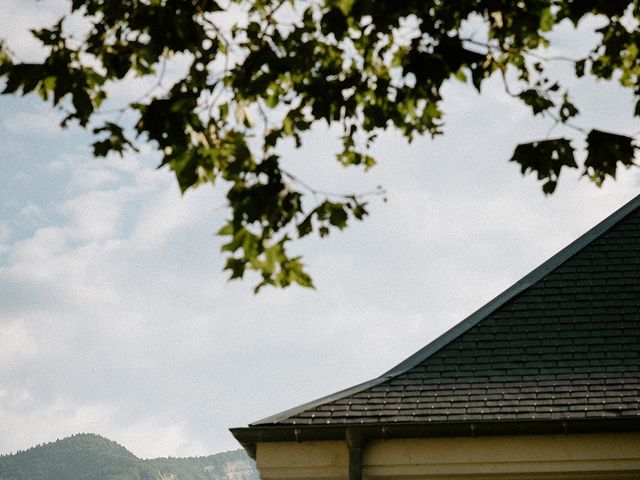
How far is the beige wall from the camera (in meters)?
7.76

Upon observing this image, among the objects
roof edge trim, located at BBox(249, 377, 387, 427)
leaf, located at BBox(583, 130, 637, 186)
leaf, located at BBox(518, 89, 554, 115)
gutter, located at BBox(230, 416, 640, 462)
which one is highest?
leaf, located at BBox(518, 89, 554, 115)

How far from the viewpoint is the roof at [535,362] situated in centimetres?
805

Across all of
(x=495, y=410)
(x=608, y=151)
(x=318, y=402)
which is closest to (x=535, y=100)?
(x=608, y=151)

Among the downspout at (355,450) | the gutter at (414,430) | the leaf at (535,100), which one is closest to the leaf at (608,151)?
the leaf at (535,100)

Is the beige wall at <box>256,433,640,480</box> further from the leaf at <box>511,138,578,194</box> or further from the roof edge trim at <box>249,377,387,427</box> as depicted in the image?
the leaf at <box>511,138,578,194</box>

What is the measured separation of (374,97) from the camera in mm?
6156

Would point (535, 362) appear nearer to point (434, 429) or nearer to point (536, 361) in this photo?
point (536, 361)

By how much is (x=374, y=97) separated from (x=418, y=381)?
370 centimetres

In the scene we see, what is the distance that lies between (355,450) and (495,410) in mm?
1414

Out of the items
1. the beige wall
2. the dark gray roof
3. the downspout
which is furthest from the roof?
the beige wall

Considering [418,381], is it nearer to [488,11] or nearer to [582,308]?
[582,308]

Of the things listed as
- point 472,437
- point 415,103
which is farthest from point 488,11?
point 472,437

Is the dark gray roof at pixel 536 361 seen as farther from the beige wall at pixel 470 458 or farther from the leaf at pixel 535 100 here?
the leaf at pixel 535 100

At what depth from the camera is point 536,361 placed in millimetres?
8766
